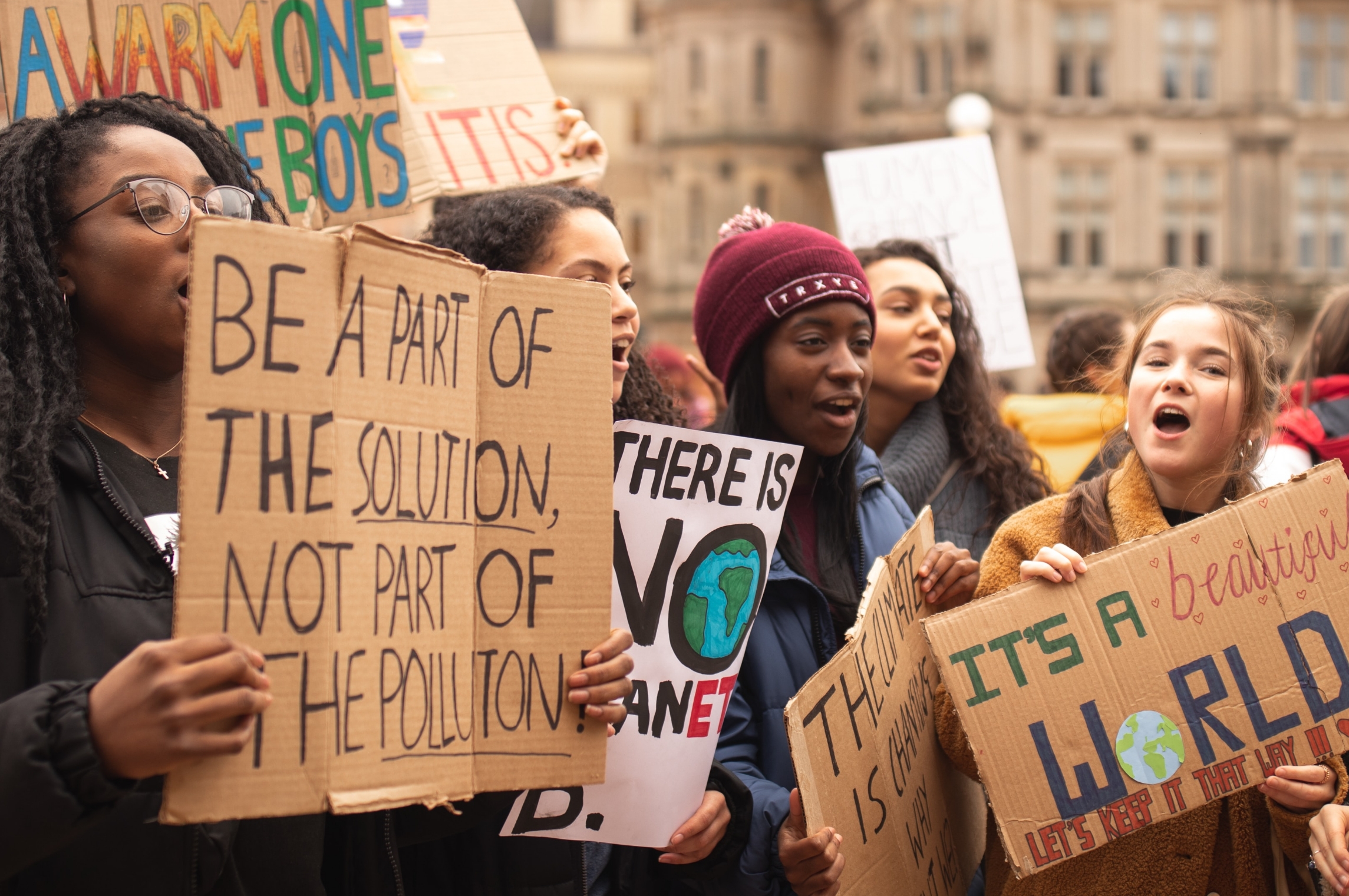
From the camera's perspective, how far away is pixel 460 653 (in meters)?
1.93

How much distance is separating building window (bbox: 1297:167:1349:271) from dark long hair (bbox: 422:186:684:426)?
28224mm

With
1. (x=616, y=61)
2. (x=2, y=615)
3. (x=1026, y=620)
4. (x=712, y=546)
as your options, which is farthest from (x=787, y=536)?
(x=616, y=61)

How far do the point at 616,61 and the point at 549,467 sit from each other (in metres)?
48.8

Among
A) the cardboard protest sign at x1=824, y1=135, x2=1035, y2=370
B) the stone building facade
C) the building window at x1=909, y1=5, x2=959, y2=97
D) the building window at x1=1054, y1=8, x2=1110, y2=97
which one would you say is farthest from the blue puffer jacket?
the building window at x1=1054, y1=8, x2=1110, y2=97

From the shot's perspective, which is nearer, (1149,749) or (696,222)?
(1149,749)

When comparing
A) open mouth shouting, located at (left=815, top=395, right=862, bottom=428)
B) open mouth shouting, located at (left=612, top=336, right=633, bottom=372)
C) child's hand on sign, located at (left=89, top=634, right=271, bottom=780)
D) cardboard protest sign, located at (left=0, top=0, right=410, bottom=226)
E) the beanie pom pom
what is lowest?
open mouth shouting, located at (left=815, top=395, right=862, bottom=428)

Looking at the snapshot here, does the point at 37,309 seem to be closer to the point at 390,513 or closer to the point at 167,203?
the point at 167,203

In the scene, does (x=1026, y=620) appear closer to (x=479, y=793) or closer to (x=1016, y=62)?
(x=479, y=793)

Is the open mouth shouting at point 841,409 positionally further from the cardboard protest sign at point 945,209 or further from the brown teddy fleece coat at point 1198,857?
the cardboard protest sign at point 945,209

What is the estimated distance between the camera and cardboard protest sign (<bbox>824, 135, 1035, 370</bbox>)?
508 centimetres

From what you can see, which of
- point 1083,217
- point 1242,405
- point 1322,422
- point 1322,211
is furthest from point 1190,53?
point 1242,405

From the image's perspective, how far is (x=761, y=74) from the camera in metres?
34.2

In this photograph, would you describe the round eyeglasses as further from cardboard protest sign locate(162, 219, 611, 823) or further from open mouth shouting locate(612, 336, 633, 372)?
open mouth shouting locate(612, 336, 633, 372)

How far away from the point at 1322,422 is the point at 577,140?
2.35 metres
